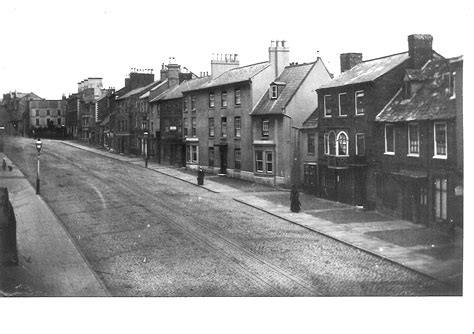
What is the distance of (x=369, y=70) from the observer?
83.3ft

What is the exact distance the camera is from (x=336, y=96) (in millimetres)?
26953

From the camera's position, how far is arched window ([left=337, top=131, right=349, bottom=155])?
2642cm

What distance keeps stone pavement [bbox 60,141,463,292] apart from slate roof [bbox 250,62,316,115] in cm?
526

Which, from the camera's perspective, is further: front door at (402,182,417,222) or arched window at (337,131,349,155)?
arched window at (337,131,349,155)

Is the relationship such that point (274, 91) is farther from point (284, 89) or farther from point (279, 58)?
point (279, 58)

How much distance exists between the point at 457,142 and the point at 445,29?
3.88 m

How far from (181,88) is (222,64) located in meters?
7.58

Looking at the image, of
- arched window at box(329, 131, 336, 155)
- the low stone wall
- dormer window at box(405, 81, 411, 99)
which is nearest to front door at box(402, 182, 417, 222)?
dormer window at box(405, 81, 411, 99)

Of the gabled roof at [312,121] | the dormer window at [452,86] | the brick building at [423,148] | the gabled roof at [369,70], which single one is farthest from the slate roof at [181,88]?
the dormer window at [452,86]

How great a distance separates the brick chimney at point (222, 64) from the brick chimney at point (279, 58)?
563 centimetres

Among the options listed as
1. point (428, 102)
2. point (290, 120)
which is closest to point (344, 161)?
point (428, 102)

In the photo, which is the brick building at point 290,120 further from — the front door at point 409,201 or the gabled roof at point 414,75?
the front door at point 409,201

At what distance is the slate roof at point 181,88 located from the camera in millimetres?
→ 43263

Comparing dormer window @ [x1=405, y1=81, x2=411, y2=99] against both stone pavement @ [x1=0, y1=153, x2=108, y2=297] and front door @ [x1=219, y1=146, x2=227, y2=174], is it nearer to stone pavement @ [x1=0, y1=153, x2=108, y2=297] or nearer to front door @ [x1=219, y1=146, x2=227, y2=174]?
stone pavement @ [x1=0, y1=153, x2=108, y2=297]
